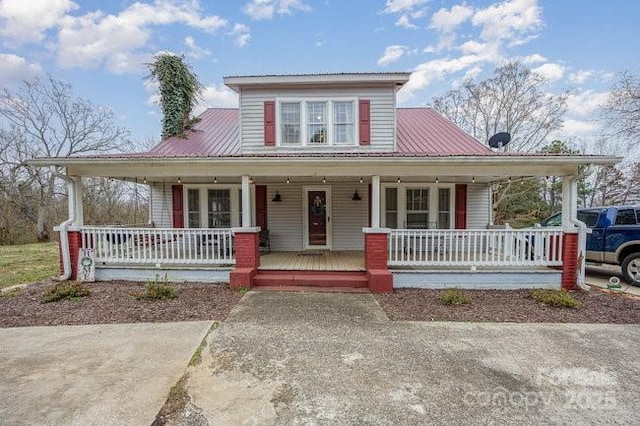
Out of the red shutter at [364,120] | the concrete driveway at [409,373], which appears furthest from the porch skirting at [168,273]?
the red shutter at [364,120]

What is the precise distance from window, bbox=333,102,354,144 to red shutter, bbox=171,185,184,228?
5034 millimetres

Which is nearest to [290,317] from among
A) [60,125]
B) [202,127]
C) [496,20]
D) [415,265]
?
[415,265]

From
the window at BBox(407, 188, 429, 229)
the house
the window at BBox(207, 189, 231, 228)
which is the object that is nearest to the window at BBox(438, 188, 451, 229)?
the house

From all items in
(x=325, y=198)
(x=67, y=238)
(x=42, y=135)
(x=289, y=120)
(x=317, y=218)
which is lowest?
(x=67, y=238)

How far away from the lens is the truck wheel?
7.08 meters

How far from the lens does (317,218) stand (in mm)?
9445

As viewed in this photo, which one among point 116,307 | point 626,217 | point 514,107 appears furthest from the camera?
point 514,107

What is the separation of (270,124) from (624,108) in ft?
60.1

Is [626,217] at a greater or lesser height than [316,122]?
lesser

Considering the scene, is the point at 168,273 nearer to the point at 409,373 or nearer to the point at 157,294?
the point at 157,294

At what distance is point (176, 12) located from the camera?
10547 millimetres

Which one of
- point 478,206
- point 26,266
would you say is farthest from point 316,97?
point 26,266

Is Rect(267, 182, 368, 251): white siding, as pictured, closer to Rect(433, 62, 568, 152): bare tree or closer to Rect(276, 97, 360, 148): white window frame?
Rect(276, 97, 360, 148): white window frame

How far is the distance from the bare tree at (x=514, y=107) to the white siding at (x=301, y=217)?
44.7 feet
